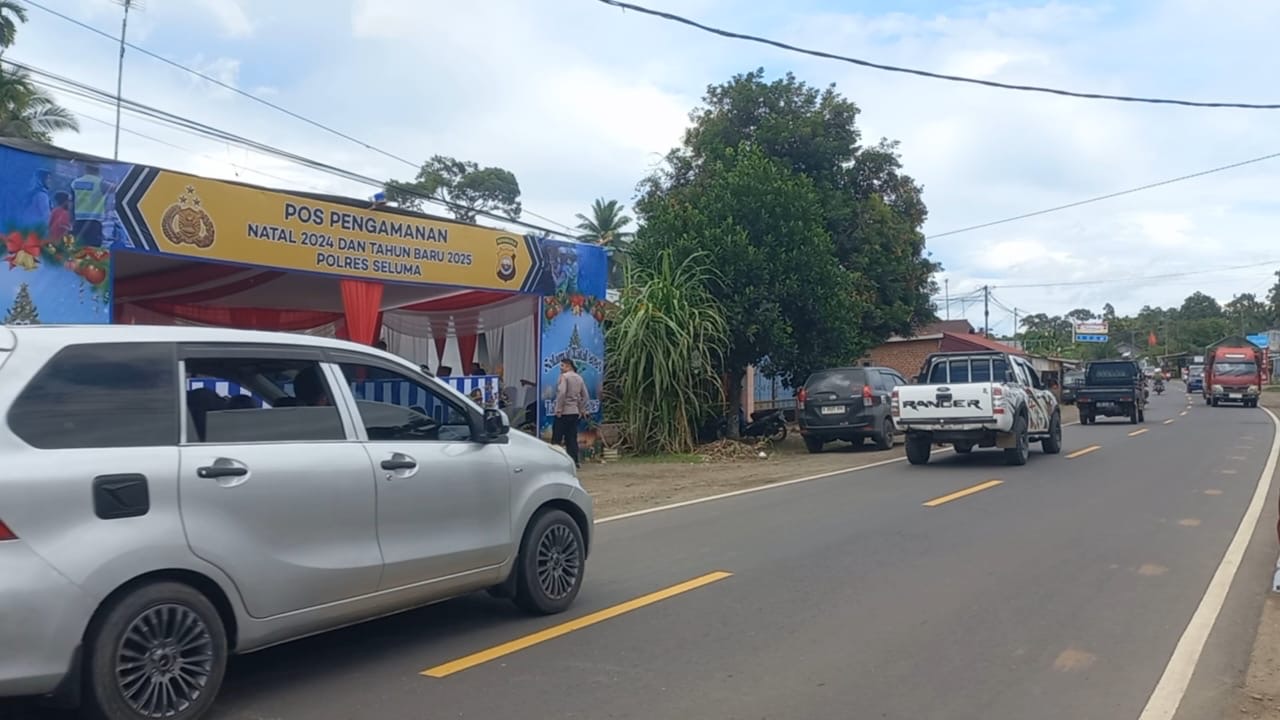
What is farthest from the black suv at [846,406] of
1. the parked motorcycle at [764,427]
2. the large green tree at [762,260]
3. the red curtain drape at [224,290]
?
the red curtain drape at [224,290]

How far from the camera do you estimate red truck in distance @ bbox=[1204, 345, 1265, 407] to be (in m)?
43.7

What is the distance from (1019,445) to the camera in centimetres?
1619

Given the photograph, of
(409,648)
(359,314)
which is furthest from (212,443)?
(359,314)

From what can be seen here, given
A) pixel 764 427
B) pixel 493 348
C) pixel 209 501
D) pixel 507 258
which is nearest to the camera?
pixel 209 501

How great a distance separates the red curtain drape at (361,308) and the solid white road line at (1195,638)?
1167cm

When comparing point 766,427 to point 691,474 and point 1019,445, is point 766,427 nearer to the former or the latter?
point 691,474

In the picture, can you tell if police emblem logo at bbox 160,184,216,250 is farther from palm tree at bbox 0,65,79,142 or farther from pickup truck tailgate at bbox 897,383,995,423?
palm tree at bbox 0,65,79,142

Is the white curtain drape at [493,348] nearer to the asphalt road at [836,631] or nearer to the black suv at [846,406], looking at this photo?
the black suv at [846,406]

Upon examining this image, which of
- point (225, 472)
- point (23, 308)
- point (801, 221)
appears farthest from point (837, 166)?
point (225, 472)

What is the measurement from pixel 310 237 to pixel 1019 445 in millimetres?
11502

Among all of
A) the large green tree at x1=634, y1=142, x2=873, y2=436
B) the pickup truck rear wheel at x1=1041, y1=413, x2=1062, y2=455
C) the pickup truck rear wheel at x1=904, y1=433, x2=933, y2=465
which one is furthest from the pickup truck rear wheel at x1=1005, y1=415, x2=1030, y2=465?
the large green tree at x1=634, y1=142, x2=873, y2=436

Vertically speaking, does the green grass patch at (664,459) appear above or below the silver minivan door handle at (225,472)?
below

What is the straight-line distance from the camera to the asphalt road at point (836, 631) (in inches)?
196

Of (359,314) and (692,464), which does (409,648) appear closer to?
(359,314)
